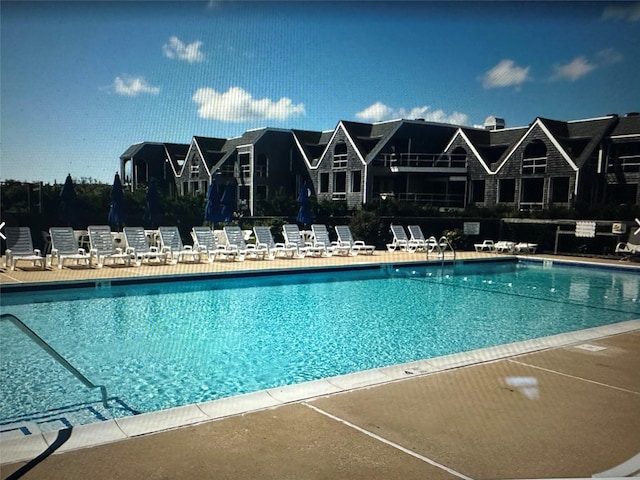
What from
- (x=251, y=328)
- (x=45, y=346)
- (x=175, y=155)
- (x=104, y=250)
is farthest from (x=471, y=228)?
(x=45, y=346)

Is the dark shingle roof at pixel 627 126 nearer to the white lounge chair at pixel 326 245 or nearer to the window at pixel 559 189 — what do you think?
the window at pixel 559 189

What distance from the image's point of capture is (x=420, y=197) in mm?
27984

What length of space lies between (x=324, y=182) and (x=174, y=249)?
58.5 ft

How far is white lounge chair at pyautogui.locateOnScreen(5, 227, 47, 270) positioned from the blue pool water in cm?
237

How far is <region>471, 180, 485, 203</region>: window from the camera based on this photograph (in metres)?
27.6

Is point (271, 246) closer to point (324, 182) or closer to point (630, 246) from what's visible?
point (630, 246)

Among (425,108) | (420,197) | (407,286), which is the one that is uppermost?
(425,108)

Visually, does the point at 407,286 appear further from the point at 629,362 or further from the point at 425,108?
the point at 629,362

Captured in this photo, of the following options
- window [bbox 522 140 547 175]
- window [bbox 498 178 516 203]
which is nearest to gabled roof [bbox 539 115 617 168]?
window [bbox 522 140 547 175]

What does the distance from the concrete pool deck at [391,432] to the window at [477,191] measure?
24.0 m

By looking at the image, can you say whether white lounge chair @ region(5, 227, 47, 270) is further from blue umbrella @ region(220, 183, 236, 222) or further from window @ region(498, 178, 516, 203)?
window @ region(498, 178, 516, 203)

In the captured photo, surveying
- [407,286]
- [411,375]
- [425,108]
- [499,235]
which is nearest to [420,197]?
[499,235]

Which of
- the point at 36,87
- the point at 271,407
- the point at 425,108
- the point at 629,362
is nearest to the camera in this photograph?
the point at 271,407

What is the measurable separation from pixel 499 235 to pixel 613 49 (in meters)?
13.1
